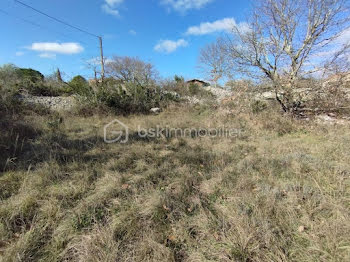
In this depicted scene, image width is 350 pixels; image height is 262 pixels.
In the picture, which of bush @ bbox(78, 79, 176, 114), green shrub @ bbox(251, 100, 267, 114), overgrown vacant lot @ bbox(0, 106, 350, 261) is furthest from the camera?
bush @ bbox(78, 79, 176, 114)

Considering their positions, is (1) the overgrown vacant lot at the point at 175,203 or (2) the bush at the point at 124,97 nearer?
(1) the overgrown vacant lot at the point at 175,203

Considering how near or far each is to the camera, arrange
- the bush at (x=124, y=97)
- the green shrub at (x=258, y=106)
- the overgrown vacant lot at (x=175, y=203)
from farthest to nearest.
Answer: the bush at (x=124, y=97), the green shrub at (x=258, y=106), the overgrown vacant lot at (x=175, y=203)

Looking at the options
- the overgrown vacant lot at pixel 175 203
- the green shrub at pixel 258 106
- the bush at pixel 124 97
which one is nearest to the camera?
the overgrown vacant lot at pixel 175 203

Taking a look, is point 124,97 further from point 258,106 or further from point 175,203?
point 175,203

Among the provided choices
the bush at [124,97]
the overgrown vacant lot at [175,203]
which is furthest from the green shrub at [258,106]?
the bush at [124,97]

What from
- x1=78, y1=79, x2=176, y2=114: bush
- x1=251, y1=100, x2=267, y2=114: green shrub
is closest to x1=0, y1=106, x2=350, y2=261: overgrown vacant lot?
x1=251, y1=100, x2=267, y2=114: green shrub

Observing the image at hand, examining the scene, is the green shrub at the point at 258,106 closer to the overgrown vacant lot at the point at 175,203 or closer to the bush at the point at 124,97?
the overgrown vacant lot at the point at 175,203

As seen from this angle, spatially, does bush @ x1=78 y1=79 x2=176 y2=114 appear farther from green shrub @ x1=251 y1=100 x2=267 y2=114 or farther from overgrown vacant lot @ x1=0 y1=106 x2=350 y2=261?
green shrub @ x1=251 y1=100 x2=267 y2=114

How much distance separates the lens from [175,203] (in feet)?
6.18

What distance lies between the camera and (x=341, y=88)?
4680 mm

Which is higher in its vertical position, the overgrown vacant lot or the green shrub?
the green shrub

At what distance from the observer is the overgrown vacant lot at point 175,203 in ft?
4.44

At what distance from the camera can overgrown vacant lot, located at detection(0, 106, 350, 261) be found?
1353 millimetres

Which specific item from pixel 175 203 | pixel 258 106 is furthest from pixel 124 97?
pixel 175 203
